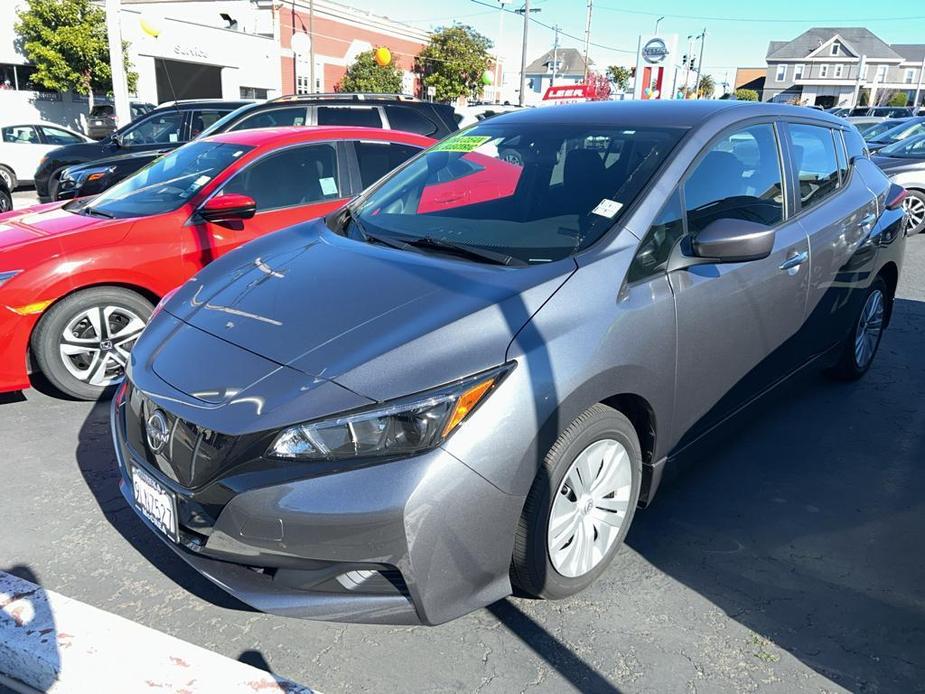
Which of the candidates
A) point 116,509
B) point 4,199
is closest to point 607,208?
point 116,509

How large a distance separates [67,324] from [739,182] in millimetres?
3733

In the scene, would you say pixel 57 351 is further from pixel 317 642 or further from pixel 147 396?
pixel 317 642

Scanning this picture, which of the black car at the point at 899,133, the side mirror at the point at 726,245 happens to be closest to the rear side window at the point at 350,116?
the side mirror at the point at 726,245

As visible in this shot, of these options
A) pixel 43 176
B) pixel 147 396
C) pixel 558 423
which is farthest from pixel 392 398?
pixel 43 176

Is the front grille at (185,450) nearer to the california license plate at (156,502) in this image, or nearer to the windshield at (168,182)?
the california license plate at (156,502)

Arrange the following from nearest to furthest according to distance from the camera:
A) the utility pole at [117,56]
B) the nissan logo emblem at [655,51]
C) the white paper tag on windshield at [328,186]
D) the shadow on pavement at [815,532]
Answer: the shadow on pavement at [815,532] < the white paper tag on windshield at [328,186] < the utility pole at [117,56] < the nissan logo emblem at [655,51]

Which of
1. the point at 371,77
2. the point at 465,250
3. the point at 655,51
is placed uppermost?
the point at 371,77

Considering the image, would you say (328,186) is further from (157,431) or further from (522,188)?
(157,431)

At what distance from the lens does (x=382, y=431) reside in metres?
2.17

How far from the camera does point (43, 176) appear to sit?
11539 mm

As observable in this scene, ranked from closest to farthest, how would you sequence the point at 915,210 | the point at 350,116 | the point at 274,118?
1. the point at 274,118
2. the point at 350,116
3. the point at 915,210

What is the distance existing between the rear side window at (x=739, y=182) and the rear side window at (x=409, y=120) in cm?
668

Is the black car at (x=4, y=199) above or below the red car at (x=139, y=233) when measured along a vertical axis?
below

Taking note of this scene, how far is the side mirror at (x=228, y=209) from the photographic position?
15.3 ft
